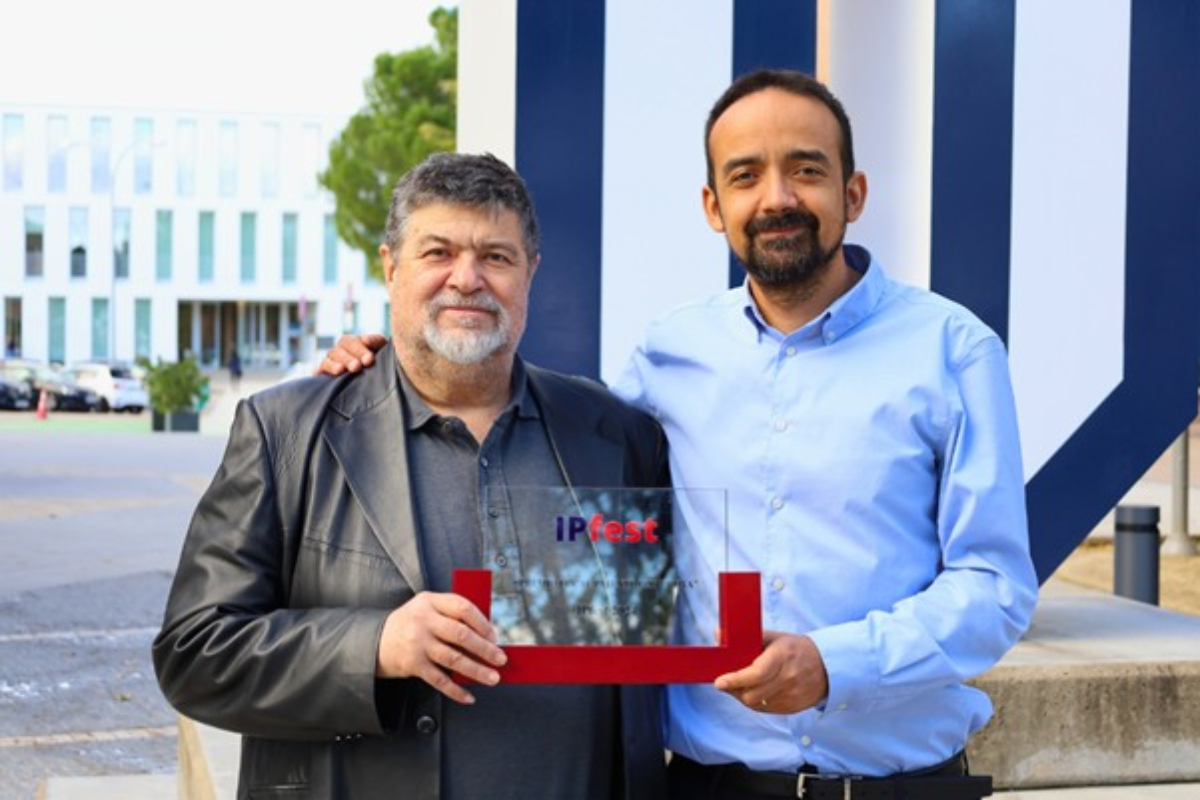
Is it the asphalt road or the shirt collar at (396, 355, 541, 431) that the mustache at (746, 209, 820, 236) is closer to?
the shirt collar at (396, 355, 541, 431)

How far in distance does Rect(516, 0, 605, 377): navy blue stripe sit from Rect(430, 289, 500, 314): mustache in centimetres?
150

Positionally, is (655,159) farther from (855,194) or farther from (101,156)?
(101,156)

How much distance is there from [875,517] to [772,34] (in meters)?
2.05

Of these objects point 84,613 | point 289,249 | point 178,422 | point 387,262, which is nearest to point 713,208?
point 387,262

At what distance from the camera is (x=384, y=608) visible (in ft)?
7.63

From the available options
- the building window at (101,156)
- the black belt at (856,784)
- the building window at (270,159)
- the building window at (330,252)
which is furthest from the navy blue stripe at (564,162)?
the building window at (101,156)

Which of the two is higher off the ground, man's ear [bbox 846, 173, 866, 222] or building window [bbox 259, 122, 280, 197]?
building window [bbox 259, 122, 280, 197]

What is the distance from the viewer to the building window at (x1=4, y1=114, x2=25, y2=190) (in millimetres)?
66000

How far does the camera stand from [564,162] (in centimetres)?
389

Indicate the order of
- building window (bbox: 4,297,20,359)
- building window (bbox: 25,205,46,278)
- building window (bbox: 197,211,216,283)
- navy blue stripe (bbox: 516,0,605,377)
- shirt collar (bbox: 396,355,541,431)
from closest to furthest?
shirt collar (bbox: 396,355,541,431) → navy blue stripe (bbox: 516,0,605,377) → building window (bbox: 4,297,20,359) → building window (bbox: 25,205,46,278) → building window (bbox: 197,211,216,283)

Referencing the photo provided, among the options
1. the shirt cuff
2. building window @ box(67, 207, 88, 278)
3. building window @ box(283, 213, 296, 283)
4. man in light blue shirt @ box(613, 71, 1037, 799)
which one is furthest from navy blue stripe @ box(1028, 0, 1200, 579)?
building window @ box(67, 207, 88, 278)

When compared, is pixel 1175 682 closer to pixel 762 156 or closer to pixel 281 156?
pixel 762 156

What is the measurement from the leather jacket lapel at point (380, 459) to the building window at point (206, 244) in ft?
216

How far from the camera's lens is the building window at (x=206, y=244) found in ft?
218
